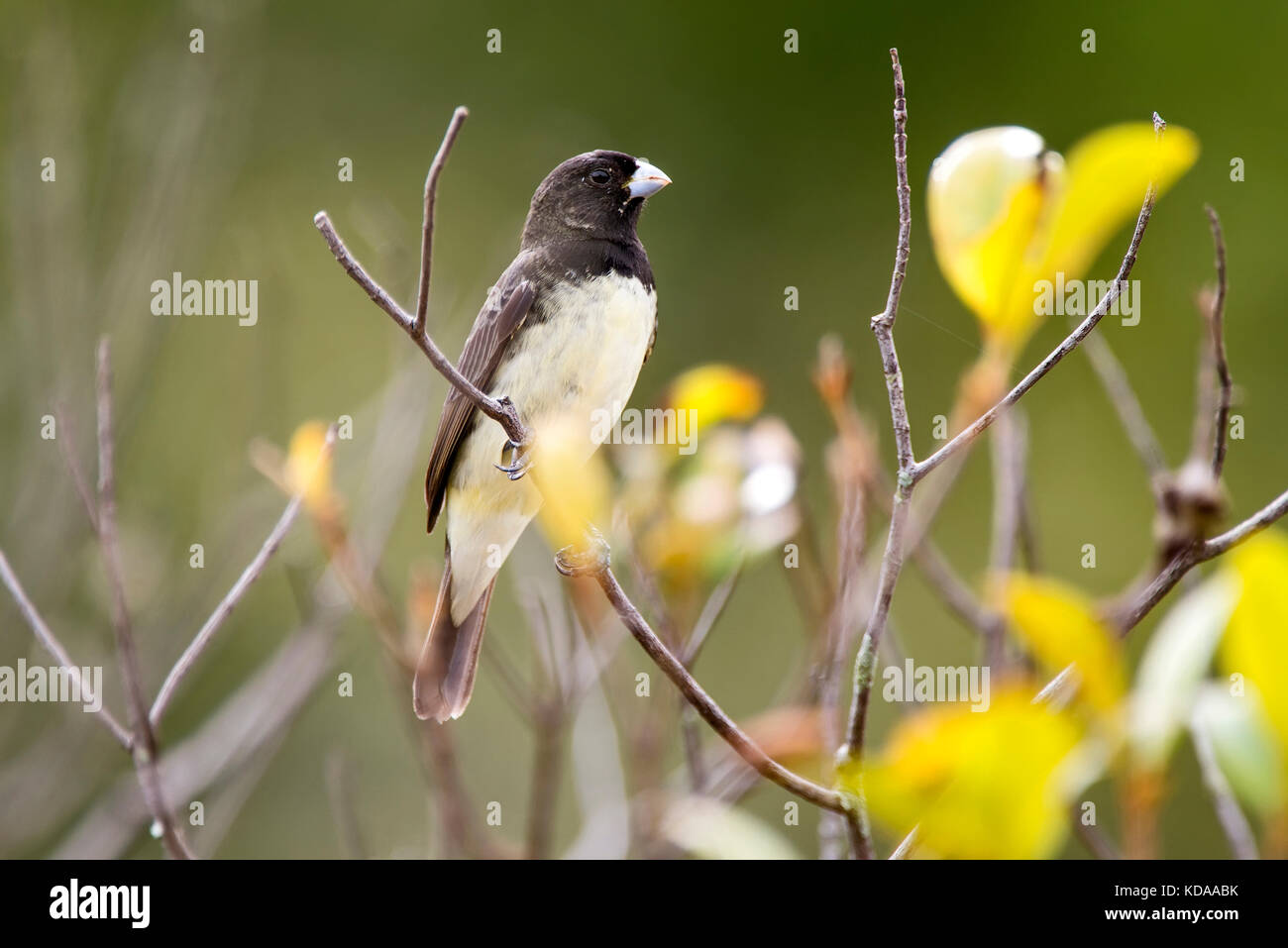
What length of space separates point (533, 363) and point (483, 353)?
178 millimetres

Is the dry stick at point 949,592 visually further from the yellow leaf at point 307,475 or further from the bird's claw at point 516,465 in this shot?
the yellow leaf at point 307,475

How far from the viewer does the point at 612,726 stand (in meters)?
3.07

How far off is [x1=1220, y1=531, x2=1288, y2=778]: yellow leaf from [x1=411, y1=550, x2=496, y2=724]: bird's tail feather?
1.91m

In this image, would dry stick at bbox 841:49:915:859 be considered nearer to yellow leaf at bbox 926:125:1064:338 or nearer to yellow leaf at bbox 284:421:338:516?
yellow leaf at bbox 926:125:1064:338

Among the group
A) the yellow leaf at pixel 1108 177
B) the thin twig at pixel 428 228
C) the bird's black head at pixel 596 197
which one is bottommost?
the yellow leaf at pixel 1108 177

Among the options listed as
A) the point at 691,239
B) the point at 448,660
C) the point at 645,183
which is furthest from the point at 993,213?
the point at 691,239

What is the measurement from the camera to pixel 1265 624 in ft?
2.89

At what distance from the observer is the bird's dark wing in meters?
3.03

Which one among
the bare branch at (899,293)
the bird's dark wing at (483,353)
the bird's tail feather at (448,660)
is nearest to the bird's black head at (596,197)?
the bird's dark wing at (483,353)

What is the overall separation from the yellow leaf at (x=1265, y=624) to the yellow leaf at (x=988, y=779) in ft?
0.41

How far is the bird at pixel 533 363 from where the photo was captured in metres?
2.94

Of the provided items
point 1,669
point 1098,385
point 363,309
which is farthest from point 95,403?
point 1098,385

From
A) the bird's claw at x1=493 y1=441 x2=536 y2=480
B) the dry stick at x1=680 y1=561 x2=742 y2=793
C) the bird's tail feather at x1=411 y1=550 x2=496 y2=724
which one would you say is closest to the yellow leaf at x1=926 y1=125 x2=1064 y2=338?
the dry stick at x1=680 y1=561 x2=742 y2=793
